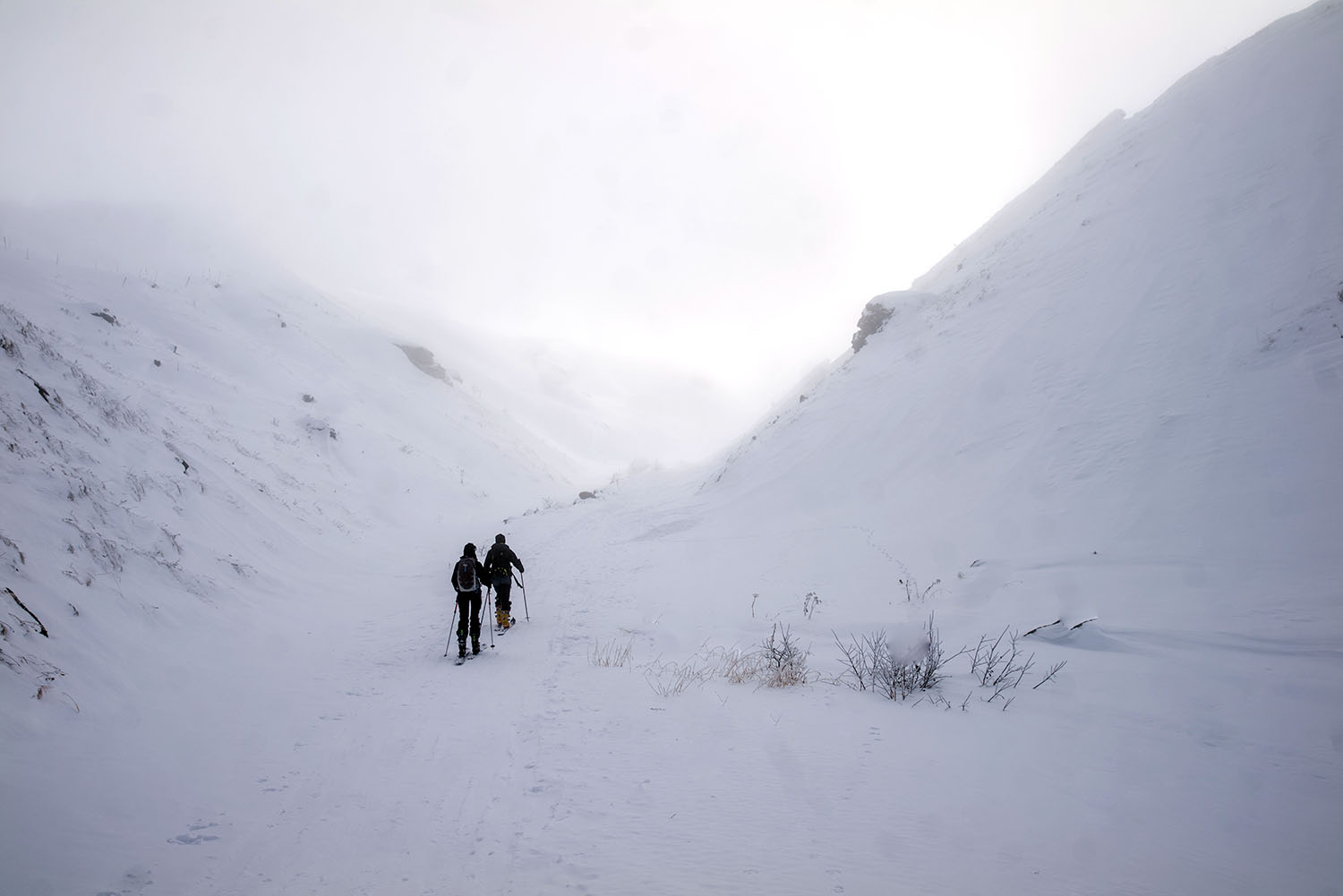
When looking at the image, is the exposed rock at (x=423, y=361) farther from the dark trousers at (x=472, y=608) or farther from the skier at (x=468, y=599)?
the dark trousers at (x=472, y=608)

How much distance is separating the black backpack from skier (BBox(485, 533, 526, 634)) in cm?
95

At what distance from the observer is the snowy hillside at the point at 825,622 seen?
11.2ft

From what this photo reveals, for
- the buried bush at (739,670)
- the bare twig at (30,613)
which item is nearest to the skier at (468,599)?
the buried bush at (739,670)

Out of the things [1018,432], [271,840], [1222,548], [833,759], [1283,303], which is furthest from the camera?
[1018,432]

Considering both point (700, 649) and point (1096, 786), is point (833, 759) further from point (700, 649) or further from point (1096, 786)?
point (700, 649)

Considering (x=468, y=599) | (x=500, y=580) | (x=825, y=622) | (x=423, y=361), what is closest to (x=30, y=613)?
(x=468, y=599)

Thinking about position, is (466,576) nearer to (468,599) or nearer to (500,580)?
(468,599)

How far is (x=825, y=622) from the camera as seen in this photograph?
8.65m

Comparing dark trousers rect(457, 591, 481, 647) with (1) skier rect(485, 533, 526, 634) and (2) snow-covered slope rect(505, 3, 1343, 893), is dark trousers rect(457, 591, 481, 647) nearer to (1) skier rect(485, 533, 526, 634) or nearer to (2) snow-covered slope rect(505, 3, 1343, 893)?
(1) skier rect(485, 533, 526, 634)

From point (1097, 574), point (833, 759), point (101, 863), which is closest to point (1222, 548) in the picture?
point (1097, 574)

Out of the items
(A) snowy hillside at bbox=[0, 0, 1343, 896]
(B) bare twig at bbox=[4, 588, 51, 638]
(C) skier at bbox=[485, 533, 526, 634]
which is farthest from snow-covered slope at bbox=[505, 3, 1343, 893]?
(B) bare twig at bbox=[4, 588, 51, 638]

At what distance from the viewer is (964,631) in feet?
24.3

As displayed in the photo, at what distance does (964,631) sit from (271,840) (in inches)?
292

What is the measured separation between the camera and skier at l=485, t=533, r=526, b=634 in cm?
928
